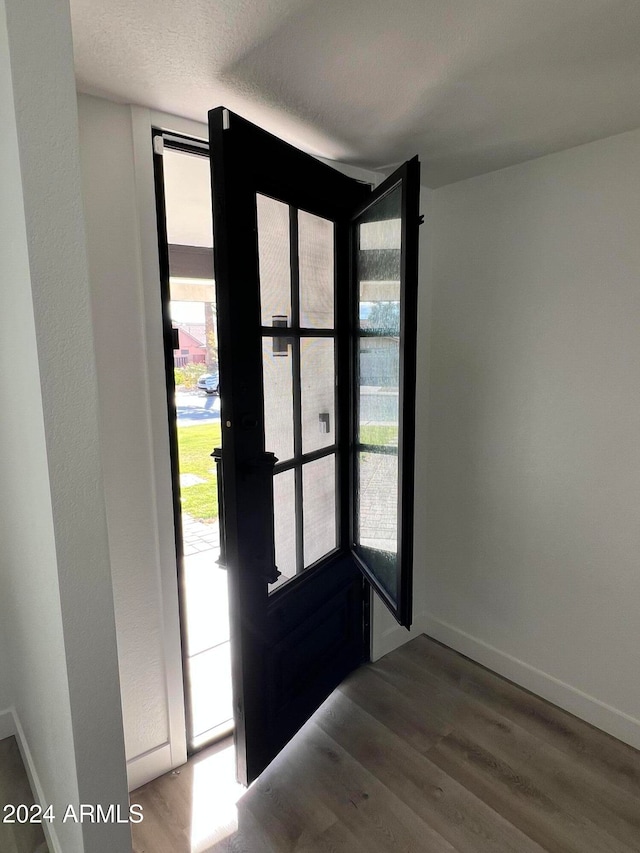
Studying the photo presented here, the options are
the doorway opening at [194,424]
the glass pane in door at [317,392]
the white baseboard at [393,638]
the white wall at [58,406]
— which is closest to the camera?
the white wall at [58,406]

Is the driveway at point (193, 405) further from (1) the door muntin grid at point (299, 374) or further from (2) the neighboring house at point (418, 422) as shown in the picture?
(1) the door muntin grid at point (299, 374)

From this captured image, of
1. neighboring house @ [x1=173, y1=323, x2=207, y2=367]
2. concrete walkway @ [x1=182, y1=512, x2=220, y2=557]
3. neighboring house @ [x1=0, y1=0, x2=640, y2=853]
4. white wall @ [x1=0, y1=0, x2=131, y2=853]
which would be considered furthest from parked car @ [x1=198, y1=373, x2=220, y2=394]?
white wall @ [x1=0, y1=0, x2=131, y2=853]

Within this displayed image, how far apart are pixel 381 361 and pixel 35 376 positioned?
1.07 meters

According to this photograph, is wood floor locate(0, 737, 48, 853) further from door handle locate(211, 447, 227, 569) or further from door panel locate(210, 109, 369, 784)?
door handle locate(211, 447, 227, 569)

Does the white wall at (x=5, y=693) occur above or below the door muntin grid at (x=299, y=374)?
below

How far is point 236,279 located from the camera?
136cm

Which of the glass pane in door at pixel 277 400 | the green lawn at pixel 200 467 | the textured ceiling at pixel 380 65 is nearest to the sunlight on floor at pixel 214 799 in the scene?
the glass pane in door at pixel 277 400

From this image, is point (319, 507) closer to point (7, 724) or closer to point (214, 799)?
point (214, 799)

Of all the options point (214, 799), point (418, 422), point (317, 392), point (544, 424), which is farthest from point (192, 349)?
point (214, 799)

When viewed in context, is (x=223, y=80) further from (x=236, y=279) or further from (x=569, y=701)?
(x=569, y=701)

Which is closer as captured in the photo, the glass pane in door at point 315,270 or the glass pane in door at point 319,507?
the glass pane in door at point 315,270

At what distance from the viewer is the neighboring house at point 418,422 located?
0.94m

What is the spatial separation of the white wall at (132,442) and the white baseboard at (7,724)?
577mm

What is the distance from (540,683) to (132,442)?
6.18ft
